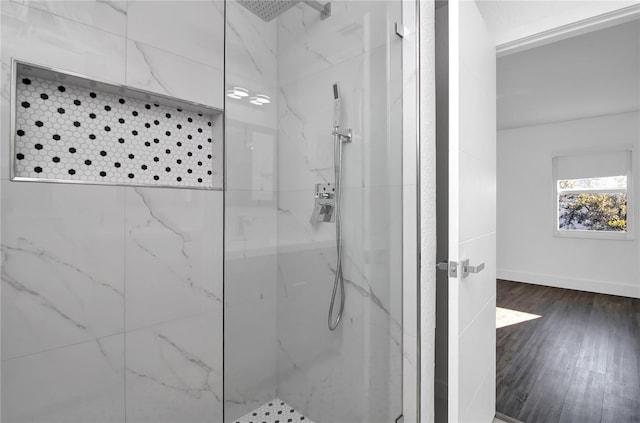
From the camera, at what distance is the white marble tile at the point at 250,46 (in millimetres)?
766

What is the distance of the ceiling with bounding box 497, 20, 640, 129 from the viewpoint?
2.67 metres

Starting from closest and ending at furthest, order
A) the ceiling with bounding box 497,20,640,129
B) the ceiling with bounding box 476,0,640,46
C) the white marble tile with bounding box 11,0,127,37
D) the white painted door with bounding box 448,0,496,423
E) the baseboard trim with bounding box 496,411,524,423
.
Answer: the white marble tile with bounding box 11,0,127,37
the white painted door with bounding box 448,0,496,423
the ceiling with bounding box 476,0,640,46
the baseboard trim with bounding box 496,411,524,423
the ceiling with bounding box 497,20,640,129

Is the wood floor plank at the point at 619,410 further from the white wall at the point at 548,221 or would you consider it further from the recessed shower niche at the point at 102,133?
the white wall at the point at 548,221

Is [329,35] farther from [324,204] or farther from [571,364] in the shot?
[571,364]

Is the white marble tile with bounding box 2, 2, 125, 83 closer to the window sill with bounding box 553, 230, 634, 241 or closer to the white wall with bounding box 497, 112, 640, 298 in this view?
the white wall with bounding box 497, 112, 640, 298

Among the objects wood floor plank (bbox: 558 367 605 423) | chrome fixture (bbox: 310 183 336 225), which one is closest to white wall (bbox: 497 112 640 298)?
wood floor plank (bbox: 558 367 605 423)

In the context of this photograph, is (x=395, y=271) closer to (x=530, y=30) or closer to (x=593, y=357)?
(x=530, y=30)

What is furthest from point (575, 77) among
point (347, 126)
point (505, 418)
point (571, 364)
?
point (347, 126)

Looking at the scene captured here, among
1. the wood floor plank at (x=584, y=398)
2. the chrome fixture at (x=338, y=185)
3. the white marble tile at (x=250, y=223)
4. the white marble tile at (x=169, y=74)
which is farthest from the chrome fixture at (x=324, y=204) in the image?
the wood floor plank at (x=584, y=398)

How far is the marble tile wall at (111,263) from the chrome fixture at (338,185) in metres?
0.36

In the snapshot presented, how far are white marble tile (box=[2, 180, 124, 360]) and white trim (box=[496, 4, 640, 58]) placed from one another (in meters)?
2.05

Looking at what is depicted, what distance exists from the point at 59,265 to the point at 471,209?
160 cm

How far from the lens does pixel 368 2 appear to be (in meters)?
1.13

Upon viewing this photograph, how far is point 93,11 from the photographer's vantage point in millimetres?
1192
